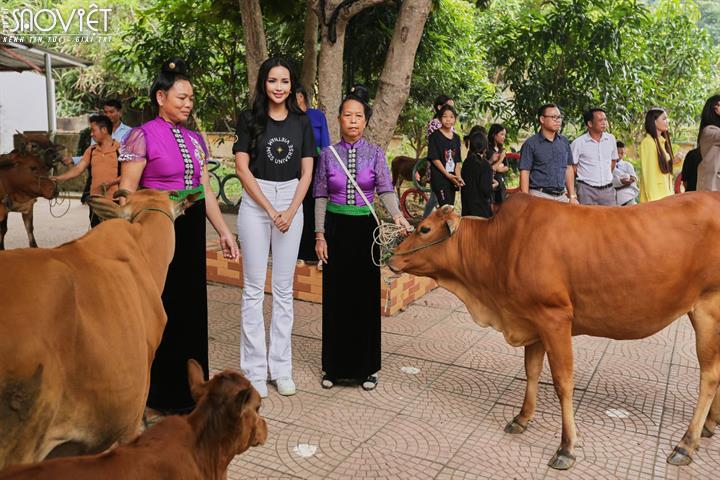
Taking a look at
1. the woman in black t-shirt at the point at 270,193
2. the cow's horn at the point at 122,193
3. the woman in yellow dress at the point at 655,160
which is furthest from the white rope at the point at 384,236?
the woman in yellow dress at the point at 655,160

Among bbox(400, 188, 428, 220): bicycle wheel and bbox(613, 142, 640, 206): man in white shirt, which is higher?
bbox(613, 142, 640, 206): man in white shirt

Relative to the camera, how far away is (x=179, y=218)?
3936 millimetres

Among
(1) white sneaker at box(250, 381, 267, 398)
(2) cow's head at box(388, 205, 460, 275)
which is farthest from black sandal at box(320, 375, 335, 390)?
(2) cow's head at box(388, 205, 460, 275)

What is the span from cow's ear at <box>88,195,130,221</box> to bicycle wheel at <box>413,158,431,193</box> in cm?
929

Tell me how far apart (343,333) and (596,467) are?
5.94 feet

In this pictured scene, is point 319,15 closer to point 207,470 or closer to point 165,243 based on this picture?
point 165,243

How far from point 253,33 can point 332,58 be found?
3.34 ft

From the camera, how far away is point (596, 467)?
12.1 feet

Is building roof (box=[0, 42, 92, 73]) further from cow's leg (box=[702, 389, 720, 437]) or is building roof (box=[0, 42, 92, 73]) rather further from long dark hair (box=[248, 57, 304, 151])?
cow's leg (box=[702, 389, 720, 437])

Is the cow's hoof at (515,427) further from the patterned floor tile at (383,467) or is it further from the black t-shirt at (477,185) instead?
the black t-shirt at (477,185)

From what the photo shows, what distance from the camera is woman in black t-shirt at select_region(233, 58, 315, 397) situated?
429 centimetres

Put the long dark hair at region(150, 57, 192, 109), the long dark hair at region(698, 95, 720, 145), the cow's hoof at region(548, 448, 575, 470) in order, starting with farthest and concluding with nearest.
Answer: the long dark hair at region(698, 95, 720, 145) < the long dark hair at region(150, 57, 192, 109) < the cow's hoof at region(548, 448, 575, 470)

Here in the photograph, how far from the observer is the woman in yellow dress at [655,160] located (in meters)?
7.38

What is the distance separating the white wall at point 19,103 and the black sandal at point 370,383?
678 inches
